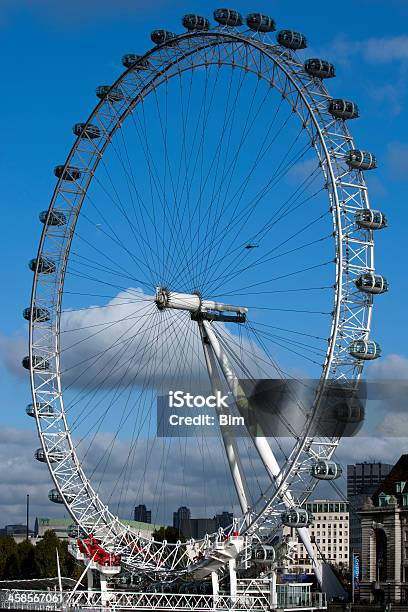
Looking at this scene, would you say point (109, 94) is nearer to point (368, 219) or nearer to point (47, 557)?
point (368, 219)

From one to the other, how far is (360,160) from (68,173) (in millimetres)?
26201

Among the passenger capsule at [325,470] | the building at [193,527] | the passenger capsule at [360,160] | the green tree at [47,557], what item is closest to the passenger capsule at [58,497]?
the passenger capsule at [325,470]

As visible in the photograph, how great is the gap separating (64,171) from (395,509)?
3948 centimetres

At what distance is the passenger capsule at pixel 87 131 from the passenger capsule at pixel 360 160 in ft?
75.7

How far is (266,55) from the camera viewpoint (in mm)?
77750

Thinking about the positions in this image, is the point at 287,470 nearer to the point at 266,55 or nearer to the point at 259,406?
the point at 259,406

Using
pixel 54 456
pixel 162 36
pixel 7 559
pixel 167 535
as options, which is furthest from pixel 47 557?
pixel 162 36

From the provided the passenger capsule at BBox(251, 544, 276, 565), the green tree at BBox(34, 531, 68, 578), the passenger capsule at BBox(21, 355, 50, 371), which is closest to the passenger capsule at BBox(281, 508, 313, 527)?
the passenger capsule at BBox(251, 544, 276, 565)

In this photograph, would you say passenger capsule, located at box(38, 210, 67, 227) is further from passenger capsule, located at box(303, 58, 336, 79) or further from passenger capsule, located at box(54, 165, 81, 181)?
passenger capsule, located at box(303, 58, 336, 79)

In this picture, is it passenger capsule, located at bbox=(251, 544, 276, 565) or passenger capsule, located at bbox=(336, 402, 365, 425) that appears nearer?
passenger capsule, located at bbox=(336, 402, 365, 425)

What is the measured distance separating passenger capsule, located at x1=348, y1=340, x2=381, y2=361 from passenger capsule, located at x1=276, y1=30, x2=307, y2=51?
19066mm

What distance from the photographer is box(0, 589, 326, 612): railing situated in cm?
7962

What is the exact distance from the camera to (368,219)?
75250mm

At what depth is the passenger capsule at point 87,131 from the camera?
91.7 meters
